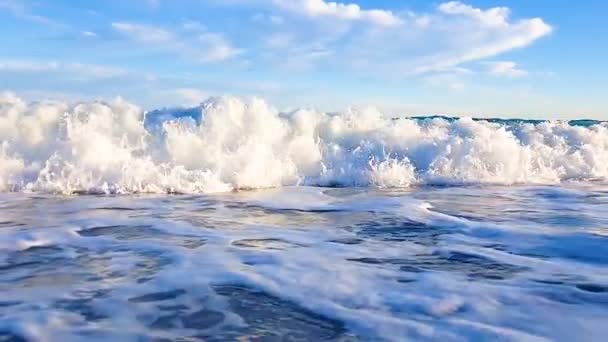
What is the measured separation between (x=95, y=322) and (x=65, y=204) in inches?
202

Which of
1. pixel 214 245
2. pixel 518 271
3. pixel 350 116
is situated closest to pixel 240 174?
pixel 350 116

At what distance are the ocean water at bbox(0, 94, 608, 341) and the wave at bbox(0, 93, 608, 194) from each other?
0.13 ft

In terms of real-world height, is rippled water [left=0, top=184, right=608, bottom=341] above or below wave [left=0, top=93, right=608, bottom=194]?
below

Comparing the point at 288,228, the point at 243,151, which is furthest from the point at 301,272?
the point at 243,151

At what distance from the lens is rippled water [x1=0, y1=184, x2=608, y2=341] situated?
3715 millimetres

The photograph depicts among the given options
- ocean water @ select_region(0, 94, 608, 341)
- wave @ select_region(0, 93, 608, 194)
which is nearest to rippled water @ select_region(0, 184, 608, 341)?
ocean water @ select_region(0, 94, 608, 341)

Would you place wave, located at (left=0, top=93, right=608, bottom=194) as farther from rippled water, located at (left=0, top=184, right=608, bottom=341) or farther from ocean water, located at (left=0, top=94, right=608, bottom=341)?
rippled water, located at (left=0, top=184, right=608, bottom=341)

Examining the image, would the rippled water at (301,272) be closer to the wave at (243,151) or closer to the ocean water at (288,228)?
the ocean water at (288,228)

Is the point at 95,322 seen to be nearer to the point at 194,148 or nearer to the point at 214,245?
the point at 214,245

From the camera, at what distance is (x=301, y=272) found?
4.90 meters

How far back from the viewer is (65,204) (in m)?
8.52

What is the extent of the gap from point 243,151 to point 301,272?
7102 mm

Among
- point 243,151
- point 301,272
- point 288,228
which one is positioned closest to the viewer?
point 301,272

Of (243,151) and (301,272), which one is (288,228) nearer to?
(301,272)
